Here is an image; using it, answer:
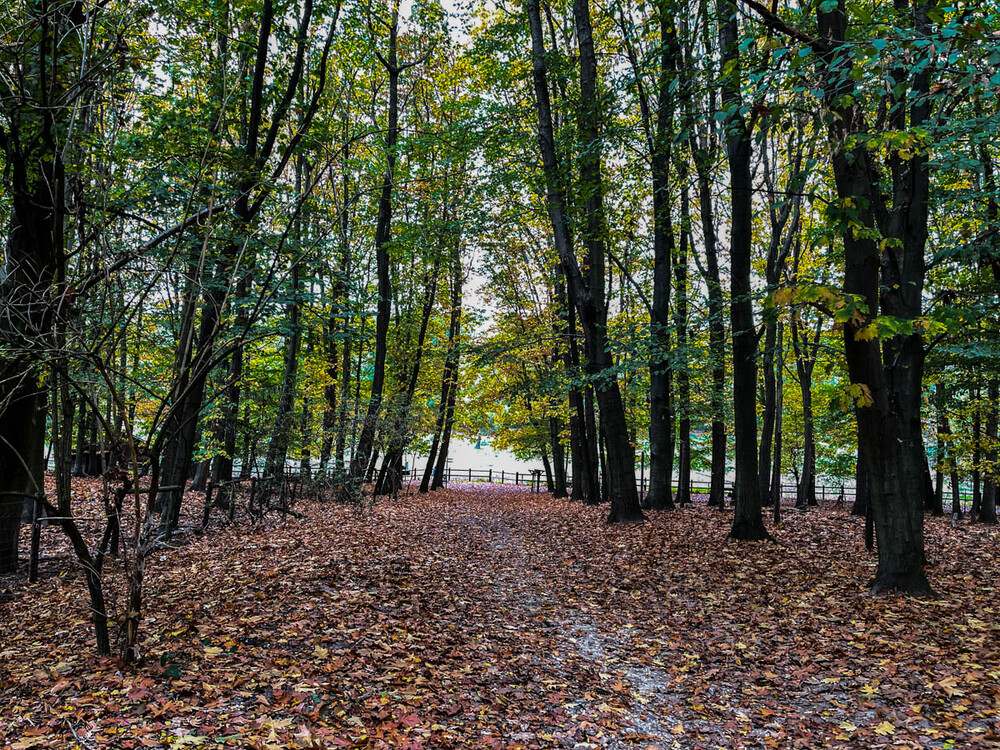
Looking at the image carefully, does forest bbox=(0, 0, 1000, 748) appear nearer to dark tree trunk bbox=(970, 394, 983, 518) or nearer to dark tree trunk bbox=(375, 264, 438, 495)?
dark tree trunk bbox=(970, 394, 983, 518)

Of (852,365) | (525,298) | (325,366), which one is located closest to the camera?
(852,365)

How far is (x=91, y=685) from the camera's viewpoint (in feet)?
11.6

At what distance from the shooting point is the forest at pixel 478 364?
12.0 ft

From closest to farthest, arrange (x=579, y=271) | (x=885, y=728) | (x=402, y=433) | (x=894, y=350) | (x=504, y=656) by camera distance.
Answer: (x=885, y=728) < (x=504, y=656) < (x=894, y=350) < (x=579, y=271) < (x=402, y=433)

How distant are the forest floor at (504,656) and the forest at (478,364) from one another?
0.04m

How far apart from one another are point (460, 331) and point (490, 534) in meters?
15.3

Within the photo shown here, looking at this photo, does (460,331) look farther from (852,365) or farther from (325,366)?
(852,365)

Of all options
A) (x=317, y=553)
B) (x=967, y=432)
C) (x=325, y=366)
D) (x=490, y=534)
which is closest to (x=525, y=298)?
(x=325, y=366)

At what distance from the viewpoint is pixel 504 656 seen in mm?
4805

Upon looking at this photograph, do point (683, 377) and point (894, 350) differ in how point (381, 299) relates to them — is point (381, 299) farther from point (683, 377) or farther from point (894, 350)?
point (894, 350)

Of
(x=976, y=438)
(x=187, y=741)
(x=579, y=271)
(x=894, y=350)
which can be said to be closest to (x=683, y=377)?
(x=579, y=271)

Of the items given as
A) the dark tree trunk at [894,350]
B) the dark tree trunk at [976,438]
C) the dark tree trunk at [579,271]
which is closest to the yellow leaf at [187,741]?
the dark tree trunk at [894,350]

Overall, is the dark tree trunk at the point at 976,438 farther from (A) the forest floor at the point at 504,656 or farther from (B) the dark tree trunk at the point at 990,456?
(A) the forest floor at the point at 504,656

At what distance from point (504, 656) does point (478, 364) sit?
25.8 ft
